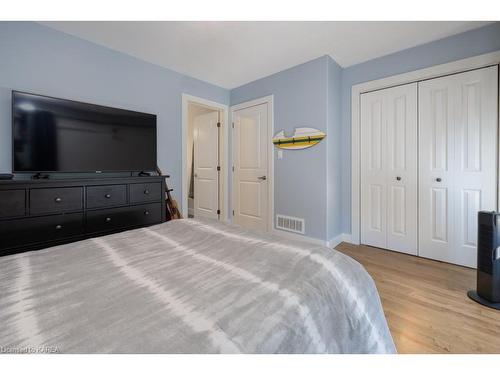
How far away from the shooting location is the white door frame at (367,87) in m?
2.28

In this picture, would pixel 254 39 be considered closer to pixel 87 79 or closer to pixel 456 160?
pixel 87 79

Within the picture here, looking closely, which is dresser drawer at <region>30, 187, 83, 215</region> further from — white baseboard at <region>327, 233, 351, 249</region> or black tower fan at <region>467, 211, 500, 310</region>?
black tower fan at <region>467, 211, 500, 310</region>

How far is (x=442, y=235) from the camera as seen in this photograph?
253 cm

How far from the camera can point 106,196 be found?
88.4 inches

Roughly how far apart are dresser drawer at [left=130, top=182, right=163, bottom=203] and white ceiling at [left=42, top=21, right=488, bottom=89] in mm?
1534

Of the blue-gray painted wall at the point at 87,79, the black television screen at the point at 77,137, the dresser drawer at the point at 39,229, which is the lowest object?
the dresser drawer at the point at 39,229

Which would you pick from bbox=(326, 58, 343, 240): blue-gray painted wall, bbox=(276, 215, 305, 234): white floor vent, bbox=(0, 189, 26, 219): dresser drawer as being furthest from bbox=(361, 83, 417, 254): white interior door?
bbox=(0, 189, 26, 219): dresser drawer

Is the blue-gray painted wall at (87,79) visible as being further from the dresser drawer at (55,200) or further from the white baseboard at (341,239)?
the white baseboard at (341,239)

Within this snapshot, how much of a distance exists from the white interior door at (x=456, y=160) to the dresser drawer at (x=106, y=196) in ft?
10.6

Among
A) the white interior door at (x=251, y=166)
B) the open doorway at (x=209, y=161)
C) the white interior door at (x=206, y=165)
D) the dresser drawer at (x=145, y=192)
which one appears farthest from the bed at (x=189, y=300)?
the white interior door at (x=206, y=165)
